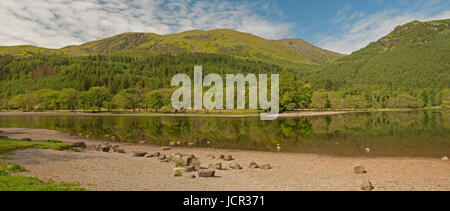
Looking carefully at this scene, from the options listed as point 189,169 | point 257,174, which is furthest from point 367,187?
point 189,169

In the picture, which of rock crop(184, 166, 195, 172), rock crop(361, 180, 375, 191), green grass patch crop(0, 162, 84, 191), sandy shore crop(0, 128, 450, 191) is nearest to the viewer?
green grass patch crop(0, 162, 84, 191)

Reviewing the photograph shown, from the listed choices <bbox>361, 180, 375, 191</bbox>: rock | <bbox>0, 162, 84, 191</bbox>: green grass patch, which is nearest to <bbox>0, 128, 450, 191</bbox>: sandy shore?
<bbox>361, 180, 375, 191</bbox>: rock

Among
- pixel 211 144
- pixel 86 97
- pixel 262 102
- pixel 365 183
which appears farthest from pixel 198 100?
pixel 365 183

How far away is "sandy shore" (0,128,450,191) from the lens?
15711 millimetres

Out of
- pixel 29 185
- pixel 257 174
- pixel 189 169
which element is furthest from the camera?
pixel 257 174

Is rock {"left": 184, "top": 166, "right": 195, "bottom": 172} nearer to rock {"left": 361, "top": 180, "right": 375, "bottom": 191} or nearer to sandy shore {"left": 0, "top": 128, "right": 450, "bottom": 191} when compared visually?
sandy shore {"left": 0, "top": 128, "right": 450, "bottom": 191}

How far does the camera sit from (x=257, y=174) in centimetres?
2012

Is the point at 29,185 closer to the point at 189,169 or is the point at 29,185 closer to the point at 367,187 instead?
the point at 189,169

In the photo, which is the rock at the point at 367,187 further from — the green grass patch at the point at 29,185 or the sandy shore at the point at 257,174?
the green grass patch at the point at 29,185
